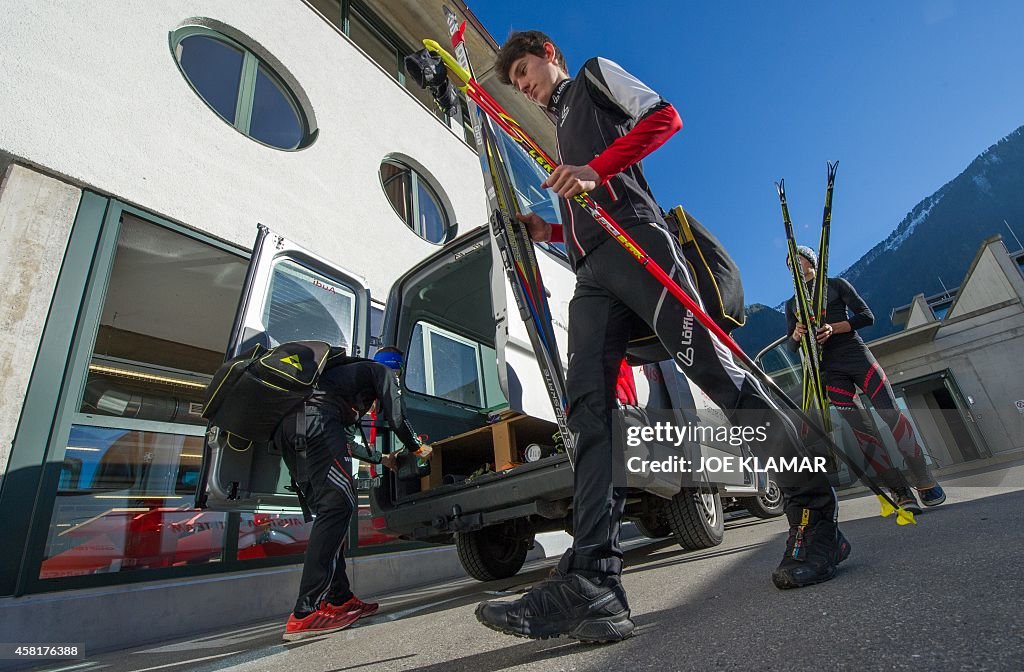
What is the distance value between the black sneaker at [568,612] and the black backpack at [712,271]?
1.01m

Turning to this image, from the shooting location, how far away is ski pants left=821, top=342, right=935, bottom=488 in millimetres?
3578

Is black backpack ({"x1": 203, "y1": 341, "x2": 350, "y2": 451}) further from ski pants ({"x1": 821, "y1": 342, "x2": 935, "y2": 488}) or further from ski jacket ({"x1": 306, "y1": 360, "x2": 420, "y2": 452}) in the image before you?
ski pants ({"x1": 821, "y1": 342, "x2": 935, "y2": 488})

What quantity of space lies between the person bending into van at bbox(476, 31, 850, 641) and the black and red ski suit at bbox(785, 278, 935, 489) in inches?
92.9

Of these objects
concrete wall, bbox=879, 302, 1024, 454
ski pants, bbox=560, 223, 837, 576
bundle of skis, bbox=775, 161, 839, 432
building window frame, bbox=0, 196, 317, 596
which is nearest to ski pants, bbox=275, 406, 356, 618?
ski pants, bbox=560, 223, 837, 576

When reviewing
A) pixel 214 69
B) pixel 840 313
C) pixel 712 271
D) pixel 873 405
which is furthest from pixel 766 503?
pixel 214 69

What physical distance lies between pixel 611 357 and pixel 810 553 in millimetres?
893

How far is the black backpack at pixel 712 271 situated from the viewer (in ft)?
6.16

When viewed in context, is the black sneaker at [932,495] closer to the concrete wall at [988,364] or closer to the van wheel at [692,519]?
the van wheel at [692,519]

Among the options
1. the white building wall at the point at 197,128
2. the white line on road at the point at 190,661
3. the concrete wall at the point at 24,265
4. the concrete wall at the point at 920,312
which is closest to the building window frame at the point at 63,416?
the concrete wall at the point at 24,265

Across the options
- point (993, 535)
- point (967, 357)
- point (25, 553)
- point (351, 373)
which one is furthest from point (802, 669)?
point (967, 357)

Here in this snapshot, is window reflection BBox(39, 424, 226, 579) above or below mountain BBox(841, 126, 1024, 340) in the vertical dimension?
below

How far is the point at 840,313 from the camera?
13.8 ft

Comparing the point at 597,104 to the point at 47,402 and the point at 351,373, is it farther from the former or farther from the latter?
the point at 47,402

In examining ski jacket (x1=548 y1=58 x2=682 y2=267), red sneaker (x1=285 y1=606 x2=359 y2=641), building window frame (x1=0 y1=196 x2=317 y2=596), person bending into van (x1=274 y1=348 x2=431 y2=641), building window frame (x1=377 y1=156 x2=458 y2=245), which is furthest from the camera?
building window frame (x1=377 y1=156 x2=458 y2=245)
